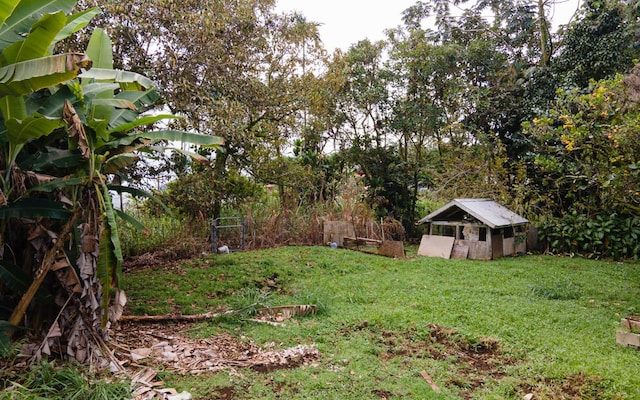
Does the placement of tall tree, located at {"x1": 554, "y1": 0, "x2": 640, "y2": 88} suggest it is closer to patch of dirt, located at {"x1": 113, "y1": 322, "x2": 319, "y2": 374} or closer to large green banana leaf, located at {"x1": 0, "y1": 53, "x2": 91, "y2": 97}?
patch of dirt, located at {"x1": 113, "y1": 322, "x2": 319, "y2": 374}

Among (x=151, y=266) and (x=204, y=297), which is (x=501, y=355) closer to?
(x=204, y=297)

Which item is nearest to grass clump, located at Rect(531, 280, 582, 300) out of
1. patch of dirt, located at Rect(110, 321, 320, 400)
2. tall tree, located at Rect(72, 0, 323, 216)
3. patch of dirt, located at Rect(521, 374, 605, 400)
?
patch of dirt, located at Rect(521, 374, 605, 400)

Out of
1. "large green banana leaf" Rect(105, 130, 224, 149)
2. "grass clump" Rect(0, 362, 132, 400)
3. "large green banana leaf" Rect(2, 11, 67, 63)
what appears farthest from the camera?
"large green banana leaf" Rect(105, 130, 224, 149)

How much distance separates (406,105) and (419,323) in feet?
23.9

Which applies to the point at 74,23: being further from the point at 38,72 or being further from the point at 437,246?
the point at 437,246

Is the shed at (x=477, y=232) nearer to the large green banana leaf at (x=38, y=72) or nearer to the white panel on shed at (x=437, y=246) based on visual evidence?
the white panel on shed at (x=437, y=246)

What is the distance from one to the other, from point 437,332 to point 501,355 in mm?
677

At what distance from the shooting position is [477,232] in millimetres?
8695

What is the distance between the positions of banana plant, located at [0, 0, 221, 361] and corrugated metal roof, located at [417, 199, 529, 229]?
6.62 m

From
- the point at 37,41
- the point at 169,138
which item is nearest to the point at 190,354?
the point at 169,138

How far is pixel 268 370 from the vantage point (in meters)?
3.51

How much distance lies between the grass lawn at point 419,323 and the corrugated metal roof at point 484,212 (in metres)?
0.91

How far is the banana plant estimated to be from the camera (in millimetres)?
2848

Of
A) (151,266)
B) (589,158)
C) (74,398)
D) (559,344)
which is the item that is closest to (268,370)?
(74,398)
